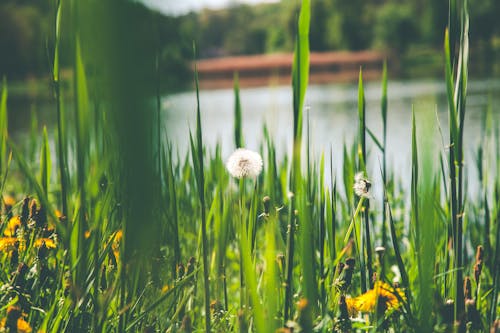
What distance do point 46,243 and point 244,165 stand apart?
0.36m

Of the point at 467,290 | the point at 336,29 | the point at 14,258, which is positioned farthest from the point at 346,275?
the point at 336,29

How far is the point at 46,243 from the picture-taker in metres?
0.89

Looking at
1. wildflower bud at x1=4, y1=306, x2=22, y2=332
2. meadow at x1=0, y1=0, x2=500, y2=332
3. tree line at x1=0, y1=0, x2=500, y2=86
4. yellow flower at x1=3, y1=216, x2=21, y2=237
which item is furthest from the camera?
tree line at x1=0, y1=0, x2=500, y2=86

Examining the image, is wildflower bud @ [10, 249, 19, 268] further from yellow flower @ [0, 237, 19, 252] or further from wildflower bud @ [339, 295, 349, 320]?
wildflower bud @ [339, 295, 349, 320]

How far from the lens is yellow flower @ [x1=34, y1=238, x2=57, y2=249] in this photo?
33.6 inches

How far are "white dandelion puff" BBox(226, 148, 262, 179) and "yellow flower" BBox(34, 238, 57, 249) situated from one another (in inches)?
12.4

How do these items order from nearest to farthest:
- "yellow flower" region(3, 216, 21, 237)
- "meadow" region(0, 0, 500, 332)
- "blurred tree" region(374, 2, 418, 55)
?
"meadow" region(0, 0, 500, 332)
"yellow flower" region(3, 216, 21, 237)
"blurred tree" region(374, 2, 418, 55)

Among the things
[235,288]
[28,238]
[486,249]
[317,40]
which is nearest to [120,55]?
[28,238]

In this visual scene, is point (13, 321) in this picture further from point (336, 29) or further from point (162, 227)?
point (336, 29)

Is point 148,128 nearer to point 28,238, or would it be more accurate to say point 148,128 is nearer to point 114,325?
point 114,325

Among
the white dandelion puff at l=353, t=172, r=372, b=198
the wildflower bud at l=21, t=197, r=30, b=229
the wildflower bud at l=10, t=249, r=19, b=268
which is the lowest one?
the wildflower bud at l=10, t=249, r=19, b=268

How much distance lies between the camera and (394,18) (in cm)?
3819

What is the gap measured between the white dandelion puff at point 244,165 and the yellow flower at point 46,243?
32cm

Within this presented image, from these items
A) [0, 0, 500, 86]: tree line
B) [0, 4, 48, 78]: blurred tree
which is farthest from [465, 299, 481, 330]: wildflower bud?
[0, 4, 48, 78]: blurred tree
